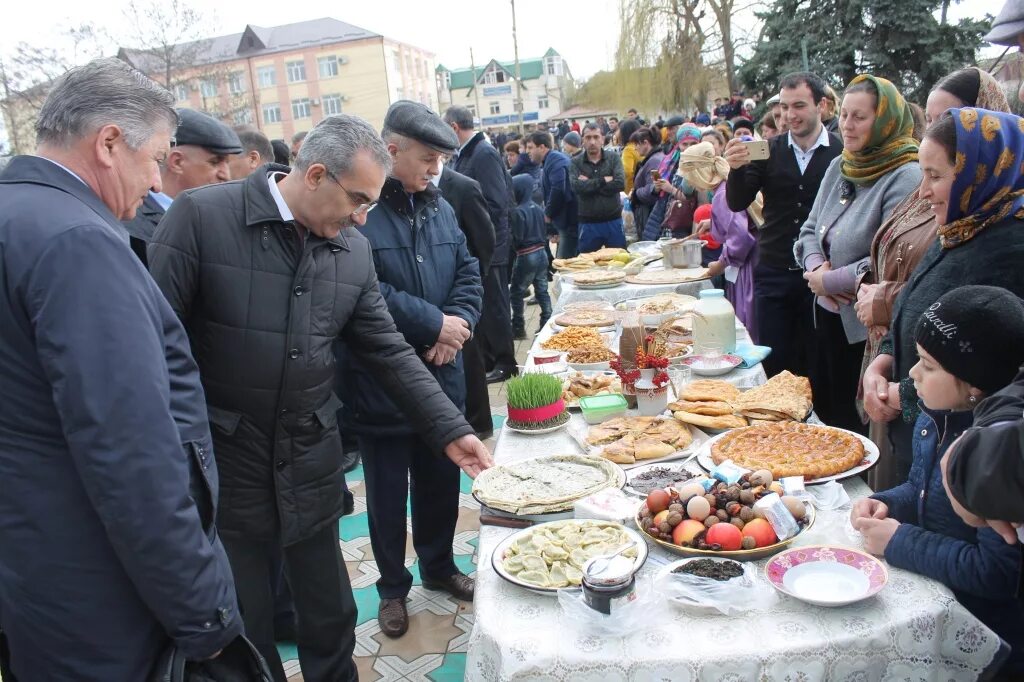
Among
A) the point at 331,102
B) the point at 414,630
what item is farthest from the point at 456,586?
the point at 331,102

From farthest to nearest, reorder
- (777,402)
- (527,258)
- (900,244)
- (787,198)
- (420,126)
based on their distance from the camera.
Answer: (527,258) < (787,198) < (420,126) < (900,244) < (777,402)

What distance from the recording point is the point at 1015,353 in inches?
60.9

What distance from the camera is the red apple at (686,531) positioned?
181cm

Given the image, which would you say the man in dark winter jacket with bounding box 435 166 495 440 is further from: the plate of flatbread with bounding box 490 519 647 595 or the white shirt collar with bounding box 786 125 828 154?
the plate of flatbread with bounding box 490 519 647 595

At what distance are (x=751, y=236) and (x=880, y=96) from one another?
1721 millimetres

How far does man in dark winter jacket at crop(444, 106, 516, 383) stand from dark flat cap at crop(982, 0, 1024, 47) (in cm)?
359

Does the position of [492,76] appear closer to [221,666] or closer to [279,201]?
[279,201]

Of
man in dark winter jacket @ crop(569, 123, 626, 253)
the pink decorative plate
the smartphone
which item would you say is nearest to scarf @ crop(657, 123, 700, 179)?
man in dark winter jacket @ crop(569, 123, 626, 253)

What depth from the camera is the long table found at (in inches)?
58.1

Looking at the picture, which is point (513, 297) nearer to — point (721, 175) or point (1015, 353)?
point (721, 175)

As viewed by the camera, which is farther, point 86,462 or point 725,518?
point 725,518

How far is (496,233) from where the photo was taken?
243 inches

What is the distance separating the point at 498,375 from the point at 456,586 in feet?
10.8

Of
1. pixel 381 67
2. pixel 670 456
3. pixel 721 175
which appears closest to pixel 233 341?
pixel 670 456
